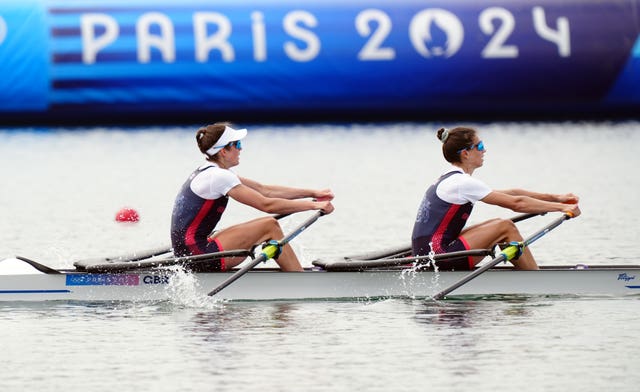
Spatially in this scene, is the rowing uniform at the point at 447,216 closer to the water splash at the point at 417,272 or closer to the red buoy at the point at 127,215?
the water splash at the point at 417,272

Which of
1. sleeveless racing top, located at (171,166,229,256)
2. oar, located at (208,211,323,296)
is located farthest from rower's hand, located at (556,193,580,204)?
sleeveless racing top, located at (171,166,229,256)

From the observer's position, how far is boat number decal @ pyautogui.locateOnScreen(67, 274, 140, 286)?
13.5 meters

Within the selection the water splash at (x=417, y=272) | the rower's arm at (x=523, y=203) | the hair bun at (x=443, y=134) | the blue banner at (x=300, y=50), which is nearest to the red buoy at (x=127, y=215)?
the water splash at (x=417, y=272)

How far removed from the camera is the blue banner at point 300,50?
3431cm

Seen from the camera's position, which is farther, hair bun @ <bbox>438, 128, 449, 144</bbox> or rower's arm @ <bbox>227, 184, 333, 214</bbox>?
rower's arm @ <bbox>227, 184, 333, 214</bbox>

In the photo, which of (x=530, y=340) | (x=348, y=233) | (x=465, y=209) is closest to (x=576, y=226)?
(x=348, y=233)

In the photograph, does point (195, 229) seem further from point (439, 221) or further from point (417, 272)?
point (439, 221)

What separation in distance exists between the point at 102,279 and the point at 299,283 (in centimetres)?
165

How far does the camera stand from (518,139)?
3117cm

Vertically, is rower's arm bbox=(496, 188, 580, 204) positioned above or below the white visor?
below

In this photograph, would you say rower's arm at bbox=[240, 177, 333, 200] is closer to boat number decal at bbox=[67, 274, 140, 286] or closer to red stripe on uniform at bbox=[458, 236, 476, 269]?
red stripe on uniform at bbox=[458, 236, 476, 269]

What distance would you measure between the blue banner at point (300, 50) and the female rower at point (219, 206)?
20.9 m

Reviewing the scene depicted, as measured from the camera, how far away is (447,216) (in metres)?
13.5

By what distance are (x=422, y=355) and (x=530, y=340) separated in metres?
0.96
